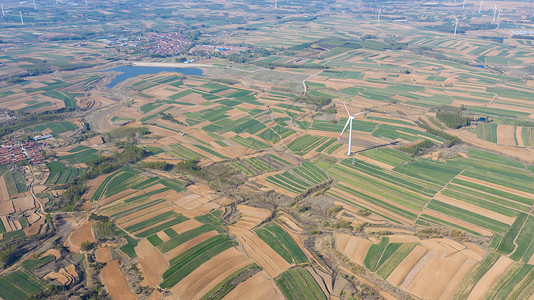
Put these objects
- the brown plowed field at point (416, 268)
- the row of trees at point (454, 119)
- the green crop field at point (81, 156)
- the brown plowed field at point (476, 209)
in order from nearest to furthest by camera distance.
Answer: the brown plowed field at point (416, 268)
the brown plowed field at point (476, 209)
the green crop field at point (81, 156)
the row of trees at point (454, 119)

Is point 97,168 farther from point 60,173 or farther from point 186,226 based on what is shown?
point 186,226

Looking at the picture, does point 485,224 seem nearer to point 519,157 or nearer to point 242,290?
point 519,157

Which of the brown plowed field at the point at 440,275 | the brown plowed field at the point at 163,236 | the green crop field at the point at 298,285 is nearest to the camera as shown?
the green crop field at the point at 298,285

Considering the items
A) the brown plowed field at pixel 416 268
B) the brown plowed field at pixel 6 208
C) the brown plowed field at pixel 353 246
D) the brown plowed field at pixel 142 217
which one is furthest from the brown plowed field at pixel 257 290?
the brown plowed field at pixel 6 208

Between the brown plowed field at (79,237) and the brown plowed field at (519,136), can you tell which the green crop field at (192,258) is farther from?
the brown plowed field at (519,136)

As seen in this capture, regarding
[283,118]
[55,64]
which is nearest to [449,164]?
[283,118]

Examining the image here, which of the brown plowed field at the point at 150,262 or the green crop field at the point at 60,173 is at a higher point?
the green crop field at the point at 60,173
